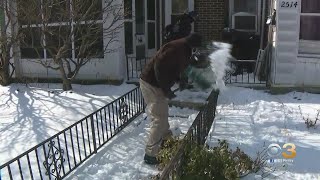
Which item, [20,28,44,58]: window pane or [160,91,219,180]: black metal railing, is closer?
[160,91,219,180]: black metal railing

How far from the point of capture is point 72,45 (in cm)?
916

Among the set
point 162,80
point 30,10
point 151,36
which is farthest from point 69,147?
point 151,36

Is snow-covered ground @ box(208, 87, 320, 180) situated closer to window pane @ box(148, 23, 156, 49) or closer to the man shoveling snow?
the man shoveling snow

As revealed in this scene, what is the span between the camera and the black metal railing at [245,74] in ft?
28.8

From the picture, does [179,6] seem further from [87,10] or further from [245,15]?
[87,10]

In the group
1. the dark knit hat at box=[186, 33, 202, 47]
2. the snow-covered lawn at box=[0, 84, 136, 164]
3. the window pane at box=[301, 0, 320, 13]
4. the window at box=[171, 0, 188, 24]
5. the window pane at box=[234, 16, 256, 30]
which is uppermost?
the window at box=[171, 0, 188, 24]

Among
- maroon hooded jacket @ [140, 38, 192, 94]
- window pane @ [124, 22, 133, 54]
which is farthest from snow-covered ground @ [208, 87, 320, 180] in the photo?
window pane @ [124, 22, 133, 54]

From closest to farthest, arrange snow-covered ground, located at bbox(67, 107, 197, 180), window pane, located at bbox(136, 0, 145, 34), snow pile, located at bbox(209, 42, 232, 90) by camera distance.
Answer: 1. snow-covered ground, located at bbox(67, 107, 197, 180)
2. snow pile, located at bbox(209, 42, 232, 90)
3. window pane, located at bbox(136, 0, 145, 34)

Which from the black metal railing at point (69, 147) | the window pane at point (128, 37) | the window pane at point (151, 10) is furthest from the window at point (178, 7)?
the black metal railing at point (69, 147)

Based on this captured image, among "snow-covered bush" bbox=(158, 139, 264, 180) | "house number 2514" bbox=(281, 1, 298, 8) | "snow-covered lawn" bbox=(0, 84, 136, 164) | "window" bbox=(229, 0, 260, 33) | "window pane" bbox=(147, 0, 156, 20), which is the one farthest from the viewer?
"window" bbox=(229, 0, 260, 33)

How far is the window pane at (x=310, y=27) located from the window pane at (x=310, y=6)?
0.14 meters

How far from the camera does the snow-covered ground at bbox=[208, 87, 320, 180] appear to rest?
4379 mm

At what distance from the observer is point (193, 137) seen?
430 cm

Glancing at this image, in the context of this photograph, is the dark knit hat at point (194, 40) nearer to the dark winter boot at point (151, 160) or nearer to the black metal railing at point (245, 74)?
the dark winter boot at point (151, 160)
